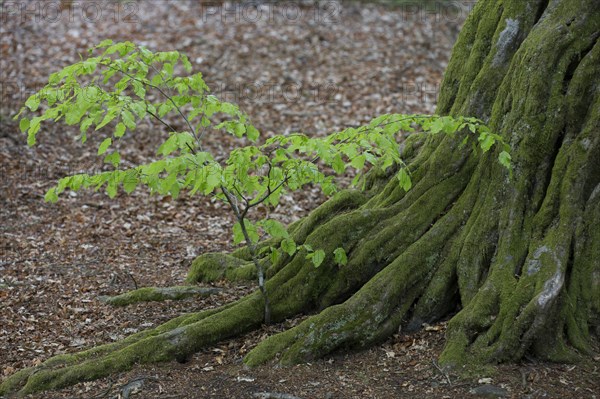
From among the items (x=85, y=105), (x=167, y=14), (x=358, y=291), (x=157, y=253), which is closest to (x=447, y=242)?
(x=358, y=291)

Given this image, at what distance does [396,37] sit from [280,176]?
10128 mm

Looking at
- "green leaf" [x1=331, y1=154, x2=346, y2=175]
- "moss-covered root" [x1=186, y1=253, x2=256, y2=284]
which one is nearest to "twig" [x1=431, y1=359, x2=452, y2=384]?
"green leaf" [x1=331, y1=154, x2=346, y2=175]

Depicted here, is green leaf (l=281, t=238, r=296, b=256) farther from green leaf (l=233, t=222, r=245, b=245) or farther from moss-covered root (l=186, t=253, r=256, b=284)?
moss-covered root (l=186, t=253, r=256, b=284)

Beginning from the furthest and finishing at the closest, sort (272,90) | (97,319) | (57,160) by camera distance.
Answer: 1. (272,90)
2. (57,160)
3. (97,319)

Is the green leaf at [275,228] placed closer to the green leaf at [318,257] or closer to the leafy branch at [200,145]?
the leafy branch at [200,145]

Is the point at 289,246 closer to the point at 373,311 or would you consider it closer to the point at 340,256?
the point at 340,256

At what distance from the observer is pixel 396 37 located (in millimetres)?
13664

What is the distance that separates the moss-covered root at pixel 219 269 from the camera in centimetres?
609

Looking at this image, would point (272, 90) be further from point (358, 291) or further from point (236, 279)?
point (358, 291)

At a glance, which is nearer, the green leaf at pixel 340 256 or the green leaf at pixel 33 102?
the green leaf at pixel 33 102

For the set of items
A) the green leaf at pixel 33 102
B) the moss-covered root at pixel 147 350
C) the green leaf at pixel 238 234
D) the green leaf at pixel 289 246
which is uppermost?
the green leaf at pixel 33 102

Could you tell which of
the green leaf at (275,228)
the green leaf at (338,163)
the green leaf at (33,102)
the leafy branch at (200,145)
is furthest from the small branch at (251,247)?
the green leaf at (33,102)

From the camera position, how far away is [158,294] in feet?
19.3

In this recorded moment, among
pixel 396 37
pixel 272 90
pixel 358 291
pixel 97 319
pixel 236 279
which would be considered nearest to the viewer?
pixel 358 291
